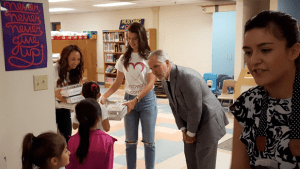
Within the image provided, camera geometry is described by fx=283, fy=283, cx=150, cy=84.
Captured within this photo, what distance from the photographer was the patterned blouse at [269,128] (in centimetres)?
87

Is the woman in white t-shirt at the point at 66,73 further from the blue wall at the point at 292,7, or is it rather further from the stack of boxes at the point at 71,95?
the blue wall at the point at 292,7

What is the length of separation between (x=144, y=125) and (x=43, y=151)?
133 cm

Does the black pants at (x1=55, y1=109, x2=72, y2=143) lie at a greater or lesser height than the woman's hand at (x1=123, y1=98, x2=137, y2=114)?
lesser

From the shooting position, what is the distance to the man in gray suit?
2234 millimetres

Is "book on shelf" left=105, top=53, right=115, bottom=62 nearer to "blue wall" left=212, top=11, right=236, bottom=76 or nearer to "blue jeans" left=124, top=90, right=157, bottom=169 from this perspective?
"blue wall" left=212, top=11, right=236, bottom=76

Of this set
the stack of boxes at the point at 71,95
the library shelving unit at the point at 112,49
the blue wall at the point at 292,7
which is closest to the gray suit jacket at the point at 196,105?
the stack of boxes at the point at 71,95

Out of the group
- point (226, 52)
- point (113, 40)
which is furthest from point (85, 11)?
point (226, 52)

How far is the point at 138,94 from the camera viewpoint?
111 inches

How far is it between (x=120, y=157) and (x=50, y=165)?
2441 millimetres

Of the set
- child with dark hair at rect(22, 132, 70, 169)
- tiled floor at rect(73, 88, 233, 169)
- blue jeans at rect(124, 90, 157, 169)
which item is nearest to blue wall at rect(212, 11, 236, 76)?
tiled floor at rect(73, 88, 233, 169)

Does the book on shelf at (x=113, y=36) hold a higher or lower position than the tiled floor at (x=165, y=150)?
higher

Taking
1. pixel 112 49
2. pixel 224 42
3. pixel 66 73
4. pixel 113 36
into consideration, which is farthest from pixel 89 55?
pixel 66 73

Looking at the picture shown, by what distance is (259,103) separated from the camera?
0.94 m

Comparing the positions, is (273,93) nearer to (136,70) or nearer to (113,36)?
(136,70)
